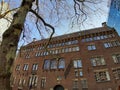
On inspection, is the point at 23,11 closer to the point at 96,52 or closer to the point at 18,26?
the point at 18,26

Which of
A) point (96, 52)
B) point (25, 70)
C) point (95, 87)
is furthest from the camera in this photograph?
point (25, 70)

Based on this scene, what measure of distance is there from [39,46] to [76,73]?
442 inches

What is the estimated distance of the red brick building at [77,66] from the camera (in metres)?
21.1

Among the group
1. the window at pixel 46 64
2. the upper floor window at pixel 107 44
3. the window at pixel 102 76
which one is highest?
the upper floor window at pixel 107 44

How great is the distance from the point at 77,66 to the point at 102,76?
4.70m

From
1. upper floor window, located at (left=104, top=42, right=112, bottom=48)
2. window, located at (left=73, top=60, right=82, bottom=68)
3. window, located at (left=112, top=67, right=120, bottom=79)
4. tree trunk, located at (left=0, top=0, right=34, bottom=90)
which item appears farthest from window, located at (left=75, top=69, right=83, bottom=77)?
tree trunk, located at (left=0, top=0, right=34, bottom=90)

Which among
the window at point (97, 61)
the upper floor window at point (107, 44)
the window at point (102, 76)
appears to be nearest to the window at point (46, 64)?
the window at point (97, 61)

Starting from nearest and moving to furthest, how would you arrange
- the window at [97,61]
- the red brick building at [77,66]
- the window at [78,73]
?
the red brick building at [77,66] → the window at [97,61] → the window at [78,73]

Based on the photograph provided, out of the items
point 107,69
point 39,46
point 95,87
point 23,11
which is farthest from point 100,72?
point 23,11

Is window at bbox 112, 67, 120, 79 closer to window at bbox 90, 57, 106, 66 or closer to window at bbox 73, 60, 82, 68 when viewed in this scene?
window at bbox 90, 57, 106, 66

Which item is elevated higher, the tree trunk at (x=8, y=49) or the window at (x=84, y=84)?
the tree trunk at (x=8, y=49)

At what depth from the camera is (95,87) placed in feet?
67.0

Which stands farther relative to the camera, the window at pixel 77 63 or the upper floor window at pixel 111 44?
the window at pixel 77 63

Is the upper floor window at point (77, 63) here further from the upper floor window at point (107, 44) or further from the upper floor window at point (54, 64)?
the upper floor window at point (107, 44)
